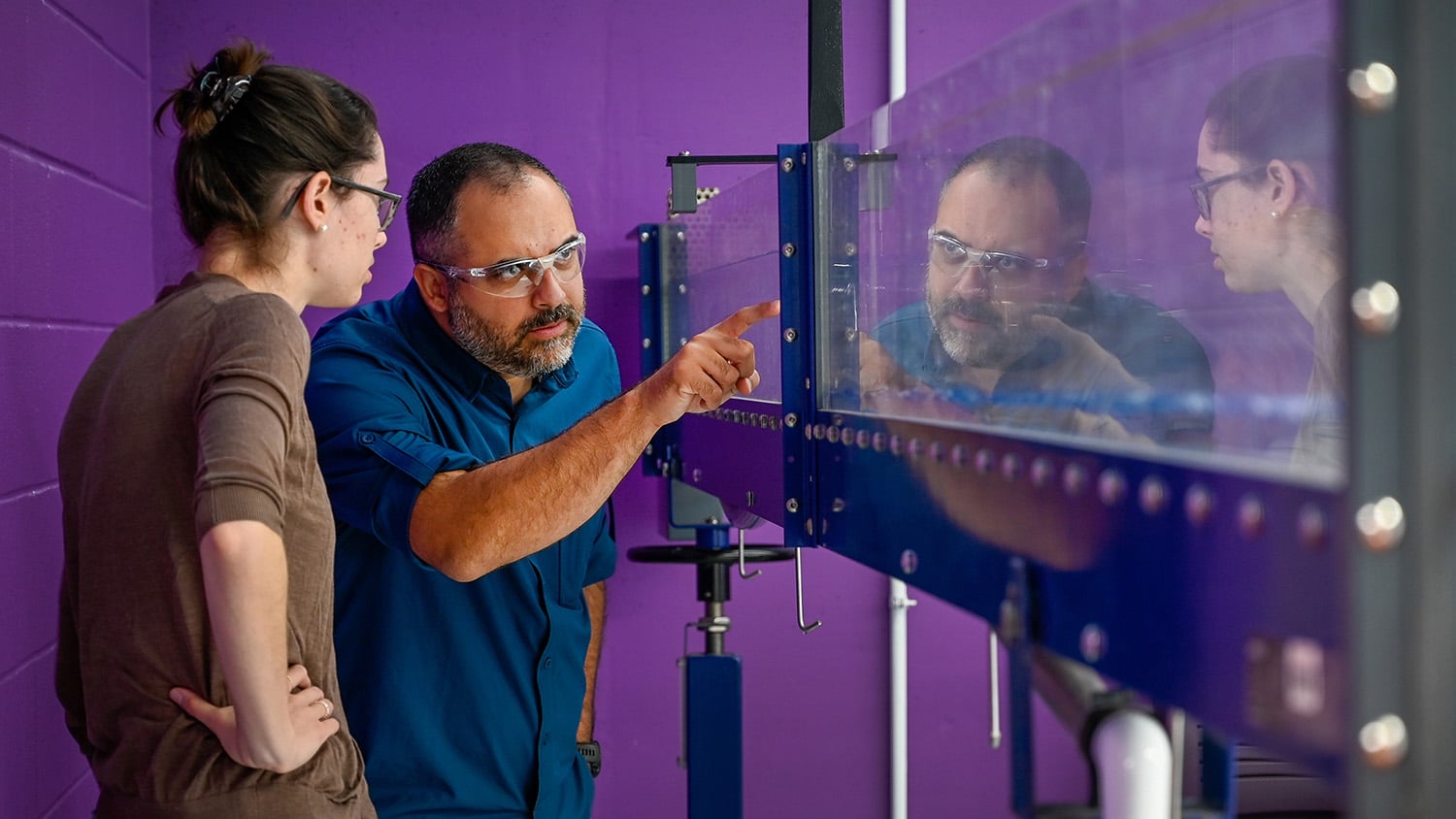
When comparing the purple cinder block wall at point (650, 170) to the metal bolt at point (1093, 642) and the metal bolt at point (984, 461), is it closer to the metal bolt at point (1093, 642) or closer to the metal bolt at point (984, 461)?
the metal bolt at point (984, 461)

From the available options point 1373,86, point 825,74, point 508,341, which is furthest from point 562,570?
point 1373,86

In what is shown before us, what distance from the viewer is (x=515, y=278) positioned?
1748 mm

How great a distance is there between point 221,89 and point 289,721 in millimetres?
658

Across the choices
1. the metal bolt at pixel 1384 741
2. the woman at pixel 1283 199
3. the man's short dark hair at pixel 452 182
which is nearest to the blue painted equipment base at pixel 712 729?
the man's short dark hair at pixel 452 182

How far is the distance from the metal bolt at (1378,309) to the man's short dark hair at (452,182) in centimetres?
145

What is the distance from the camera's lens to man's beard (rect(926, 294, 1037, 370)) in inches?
34.6

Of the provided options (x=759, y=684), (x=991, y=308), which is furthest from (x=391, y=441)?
(x=759, y=684)

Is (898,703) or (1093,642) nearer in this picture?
(1093,642)

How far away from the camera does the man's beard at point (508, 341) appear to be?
173 cm

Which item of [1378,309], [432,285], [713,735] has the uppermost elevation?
→ [432,285]

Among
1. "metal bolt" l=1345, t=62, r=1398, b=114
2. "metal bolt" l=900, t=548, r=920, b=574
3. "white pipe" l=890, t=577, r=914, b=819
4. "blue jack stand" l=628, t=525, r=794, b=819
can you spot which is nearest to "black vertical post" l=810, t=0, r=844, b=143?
"metal bolt" l=900, t=548, r=920, b=574

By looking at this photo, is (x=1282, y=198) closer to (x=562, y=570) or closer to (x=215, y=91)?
(x=215, y=91)

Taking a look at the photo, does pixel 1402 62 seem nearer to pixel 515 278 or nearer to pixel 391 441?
pixel 391 441

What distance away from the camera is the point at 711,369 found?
1.27 metres
